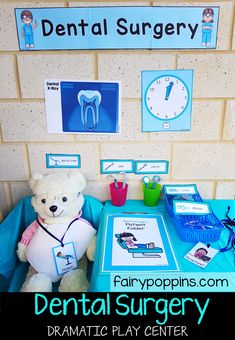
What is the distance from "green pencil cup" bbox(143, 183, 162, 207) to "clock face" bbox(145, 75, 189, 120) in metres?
0.29

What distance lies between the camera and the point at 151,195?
1240mm

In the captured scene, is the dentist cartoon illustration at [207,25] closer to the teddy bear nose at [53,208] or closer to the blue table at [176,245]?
the blue table at [176,245]

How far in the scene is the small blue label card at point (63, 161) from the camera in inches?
49.1

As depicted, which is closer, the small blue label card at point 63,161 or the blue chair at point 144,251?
the blue chair at point 144,251

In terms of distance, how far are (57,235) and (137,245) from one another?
314 millimetres

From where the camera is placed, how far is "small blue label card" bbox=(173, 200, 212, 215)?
1.07m

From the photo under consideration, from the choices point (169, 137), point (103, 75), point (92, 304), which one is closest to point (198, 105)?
point (169, 137)

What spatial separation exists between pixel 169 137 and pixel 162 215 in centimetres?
31

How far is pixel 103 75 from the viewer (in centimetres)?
113

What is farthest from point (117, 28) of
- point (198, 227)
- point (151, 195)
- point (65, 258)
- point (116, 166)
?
point (65, 258)

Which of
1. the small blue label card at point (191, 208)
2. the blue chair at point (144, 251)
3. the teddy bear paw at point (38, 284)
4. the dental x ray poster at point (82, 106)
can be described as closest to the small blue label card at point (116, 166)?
the dental x ray poster at point (82, 106)

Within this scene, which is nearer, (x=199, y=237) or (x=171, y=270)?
(x=171, y=270)

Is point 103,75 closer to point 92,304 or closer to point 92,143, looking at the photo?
point 92,143

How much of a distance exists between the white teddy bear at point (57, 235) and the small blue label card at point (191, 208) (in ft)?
1.14
